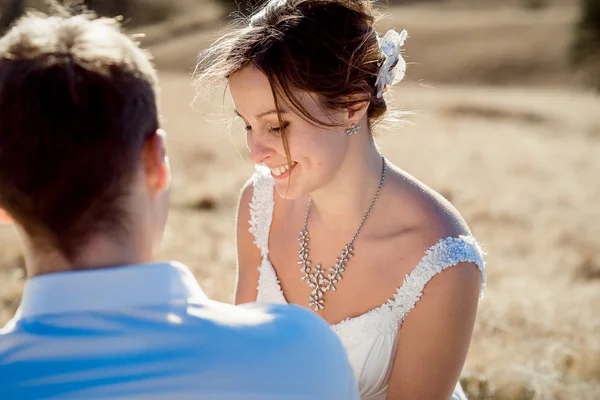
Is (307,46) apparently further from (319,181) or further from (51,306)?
(51,306)

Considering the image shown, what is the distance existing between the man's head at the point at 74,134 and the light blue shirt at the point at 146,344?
4.4 inches

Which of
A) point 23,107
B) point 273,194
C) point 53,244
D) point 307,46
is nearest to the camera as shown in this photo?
point 23,107

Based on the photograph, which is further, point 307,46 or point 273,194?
point 273,194

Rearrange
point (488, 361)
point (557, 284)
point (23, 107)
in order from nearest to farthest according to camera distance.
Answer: point (23, 107) < point (488, 361) < point (557, 284)

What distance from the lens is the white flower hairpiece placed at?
3.11 metres

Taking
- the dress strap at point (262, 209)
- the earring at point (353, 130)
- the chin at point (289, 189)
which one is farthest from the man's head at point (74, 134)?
the dress strap at point (262, 209)

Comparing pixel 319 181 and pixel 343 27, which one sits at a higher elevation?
pixel 343 27

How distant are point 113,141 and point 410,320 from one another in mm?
1861

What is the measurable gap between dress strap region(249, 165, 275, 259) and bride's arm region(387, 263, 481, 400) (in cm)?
97

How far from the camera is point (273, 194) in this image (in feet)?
12.0

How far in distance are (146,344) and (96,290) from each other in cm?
14

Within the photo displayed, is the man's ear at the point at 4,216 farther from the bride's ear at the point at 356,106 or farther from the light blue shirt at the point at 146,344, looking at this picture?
the bride's ear at the point at 356,106

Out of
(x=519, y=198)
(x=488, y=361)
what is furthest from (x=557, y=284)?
(x=519, y=198)

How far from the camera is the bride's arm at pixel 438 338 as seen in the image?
2.83 m
